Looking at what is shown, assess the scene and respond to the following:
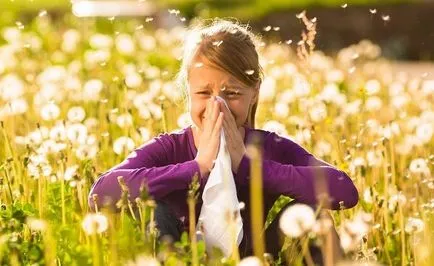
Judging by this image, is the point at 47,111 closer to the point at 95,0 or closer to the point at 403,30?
the point at 403,30

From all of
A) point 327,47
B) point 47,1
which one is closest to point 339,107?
point 327,47

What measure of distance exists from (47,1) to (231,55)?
41.5 ft

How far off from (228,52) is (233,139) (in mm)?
286

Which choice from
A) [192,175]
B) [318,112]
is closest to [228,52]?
[192,175]

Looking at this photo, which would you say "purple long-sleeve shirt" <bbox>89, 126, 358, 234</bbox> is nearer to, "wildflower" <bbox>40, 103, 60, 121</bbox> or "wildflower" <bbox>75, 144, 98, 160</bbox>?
"wildflower" <bbox>75, 144, 98, 160</bbox>

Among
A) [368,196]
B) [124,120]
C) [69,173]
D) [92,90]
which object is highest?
[92,90]

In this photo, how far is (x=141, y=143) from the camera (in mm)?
4250

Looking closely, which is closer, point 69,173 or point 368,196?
point 69,173

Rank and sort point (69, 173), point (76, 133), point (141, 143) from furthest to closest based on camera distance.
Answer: point (141, 143) < point (76, 133) < point (69, 173)

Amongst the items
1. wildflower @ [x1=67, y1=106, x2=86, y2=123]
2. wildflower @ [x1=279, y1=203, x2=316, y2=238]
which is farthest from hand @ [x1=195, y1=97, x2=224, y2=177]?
wildflower @ [x1=67, y1=106, x2=86, y2=123]

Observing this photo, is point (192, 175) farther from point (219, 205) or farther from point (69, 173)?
point (69, 173)

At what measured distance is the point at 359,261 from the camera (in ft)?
10.6

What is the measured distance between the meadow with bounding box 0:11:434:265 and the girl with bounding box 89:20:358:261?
10cm

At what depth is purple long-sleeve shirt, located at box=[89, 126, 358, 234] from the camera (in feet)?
10.6
